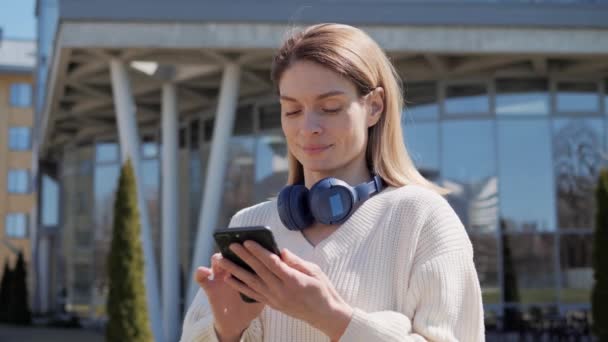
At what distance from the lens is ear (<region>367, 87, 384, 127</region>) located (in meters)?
1.89

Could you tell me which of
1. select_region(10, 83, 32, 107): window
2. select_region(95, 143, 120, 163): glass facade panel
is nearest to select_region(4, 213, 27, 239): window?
select_region(10, 83, 32, 107): window

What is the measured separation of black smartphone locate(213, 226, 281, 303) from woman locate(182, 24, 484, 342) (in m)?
0.02

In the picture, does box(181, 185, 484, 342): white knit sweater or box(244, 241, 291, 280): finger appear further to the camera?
box(181, 185, 484, 342): white knit sweater

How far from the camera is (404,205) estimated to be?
1.80m

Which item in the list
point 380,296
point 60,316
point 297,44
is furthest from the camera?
point 60,316

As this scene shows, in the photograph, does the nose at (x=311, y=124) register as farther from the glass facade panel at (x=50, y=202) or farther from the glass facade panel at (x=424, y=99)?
the glass facade panel at (x=50, y=202)

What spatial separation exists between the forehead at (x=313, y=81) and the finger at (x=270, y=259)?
420 millimetres

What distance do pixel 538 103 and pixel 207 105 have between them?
723 centimetres

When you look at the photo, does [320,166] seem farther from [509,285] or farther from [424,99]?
[424,99]

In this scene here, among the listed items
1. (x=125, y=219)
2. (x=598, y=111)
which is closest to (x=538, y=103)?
(x=598, y=111)

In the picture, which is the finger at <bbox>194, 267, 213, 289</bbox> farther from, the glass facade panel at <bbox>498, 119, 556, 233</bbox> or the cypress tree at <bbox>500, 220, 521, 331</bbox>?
the glass facade panel at <bbox>498, 119, 556, 233</bbox>

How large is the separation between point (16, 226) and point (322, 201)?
41.2 meters

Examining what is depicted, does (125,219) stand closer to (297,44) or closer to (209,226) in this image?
(209,226)

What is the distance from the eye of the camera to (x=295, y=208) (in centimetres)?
185
